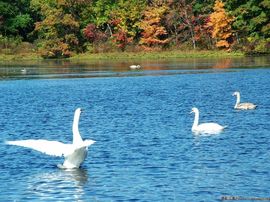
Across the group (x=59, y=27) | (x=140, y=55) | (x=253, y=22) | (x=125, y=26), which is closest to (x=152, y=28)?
(x=140, y=55)

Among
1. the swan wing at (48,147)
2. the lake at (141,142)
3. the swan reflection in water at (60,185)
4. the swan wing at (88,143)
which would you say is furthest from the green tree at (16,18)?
the swan wing at (88,143)

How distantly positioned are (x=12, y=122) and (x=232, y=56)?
166ft

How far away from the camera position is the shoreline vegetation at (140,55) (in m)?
77.8

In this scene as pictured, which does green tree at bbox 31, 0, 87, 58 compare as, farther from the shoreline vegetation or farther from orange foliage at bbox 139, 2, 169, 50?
orange foliage at bbox 139, 2, 169, 50

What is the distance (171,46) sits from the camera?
82.4 metres

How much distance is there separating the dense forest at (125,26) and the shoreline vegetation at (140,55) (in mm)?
866

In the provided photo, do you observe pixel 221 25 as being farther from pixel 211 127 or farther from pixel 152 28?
pixel 211 127

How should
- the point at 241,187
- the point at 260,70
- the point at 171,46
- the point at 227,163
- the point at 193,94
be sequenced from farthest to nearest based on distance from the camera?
the point at 171,46
the point at 260,70
the point at 193,94
the point at 227,163
the point at 241,187

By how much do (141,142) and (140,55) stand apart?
60.9 m

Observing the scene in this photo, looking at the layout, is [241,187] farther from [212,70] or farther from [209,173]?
[212,70]

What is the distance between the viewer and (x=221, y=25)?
78.1 meters

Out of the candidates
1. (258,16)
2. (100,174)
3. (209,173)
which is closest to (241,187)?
(209,173)

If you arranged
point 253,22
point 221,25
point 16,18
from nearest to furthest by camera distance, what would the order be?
point 253,22
point 221,25
point 16,18

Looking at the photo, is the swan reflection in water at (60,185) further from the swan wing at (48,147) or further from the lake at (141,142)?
the swan wing at (48,147)
